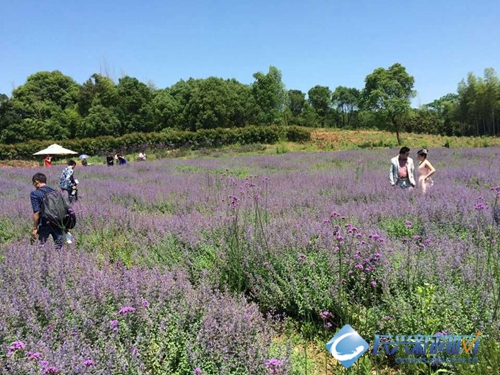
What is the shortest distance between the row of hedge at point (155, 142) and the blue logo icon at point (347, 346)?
3662cm

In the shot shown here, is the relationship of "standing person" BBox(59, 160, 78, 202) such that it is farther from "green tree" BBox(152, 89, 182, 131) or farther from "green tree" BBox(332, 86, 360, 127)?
"green tree" BBox(332, 86, 360, 127)

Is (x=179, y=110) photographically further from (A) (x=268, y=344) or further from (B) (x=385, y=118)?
(A) (x=268, y=344)

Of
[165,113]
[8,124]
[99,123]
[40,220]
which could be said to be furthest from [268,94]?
[40,220]

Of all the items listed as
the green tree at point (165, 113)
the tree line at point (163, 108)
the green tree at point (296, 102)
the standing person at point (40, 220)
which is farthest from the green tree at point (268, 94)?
the standing person at point (40, 220)

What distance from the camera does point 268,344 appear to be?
259 centimetres

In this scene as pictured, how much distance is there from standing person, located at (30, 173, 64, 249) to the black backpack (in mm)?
59

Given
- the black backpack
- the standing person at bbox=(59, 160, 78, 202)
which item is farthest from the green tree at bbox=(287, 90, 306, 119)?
the black backpack

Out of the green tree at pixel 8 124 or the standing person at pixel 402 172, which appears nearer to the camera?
the standing person at pixel 402 172

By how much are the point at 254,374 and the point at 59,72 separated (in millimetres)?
78235

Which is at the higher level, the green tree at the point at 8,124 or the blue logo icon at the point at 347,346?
the green tree at the point at 8,124

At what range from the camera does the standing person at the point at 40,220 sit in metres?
5.38

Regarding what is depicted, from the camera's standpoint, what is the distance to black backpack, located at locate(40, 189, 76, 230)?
525cm

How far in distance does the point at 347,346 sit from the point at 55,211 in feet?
16.8

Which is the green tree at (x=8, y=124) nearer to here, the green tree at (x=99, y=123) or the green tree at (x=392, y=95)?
the green tree at (x=99, y=123)
